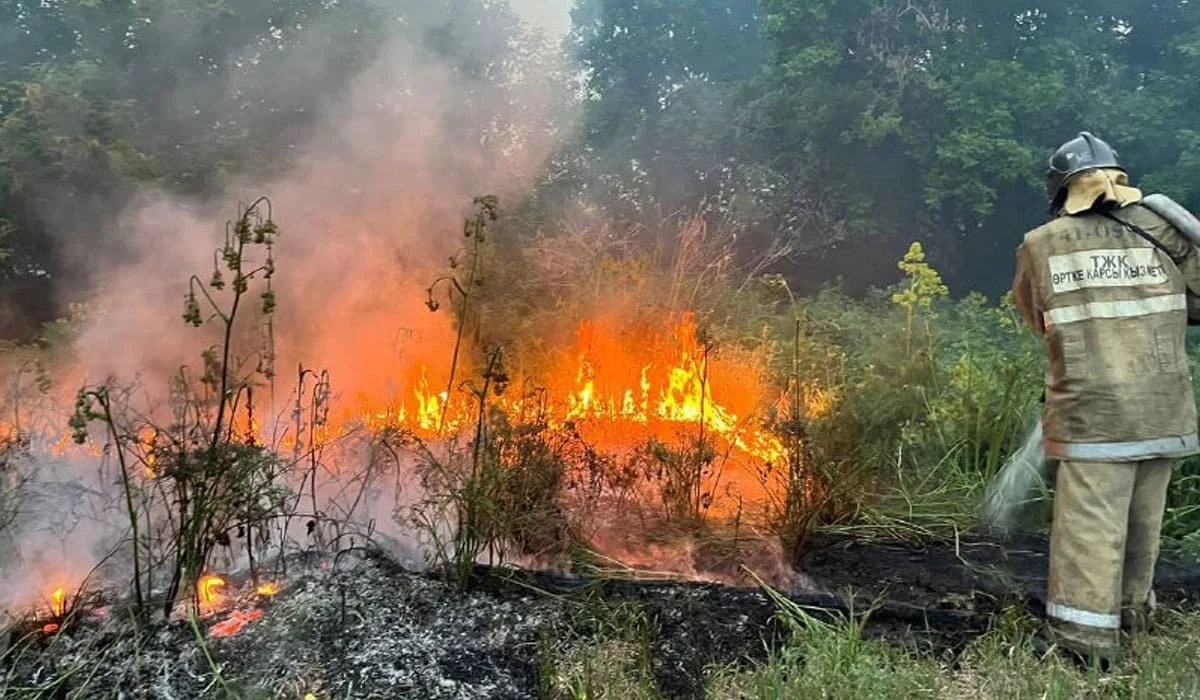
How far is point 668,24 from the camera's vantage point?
17375 mm

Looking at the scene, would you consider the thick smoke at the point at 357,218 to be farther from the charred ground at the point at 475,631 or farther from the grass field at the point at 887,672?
the grass field at the point at 887,672

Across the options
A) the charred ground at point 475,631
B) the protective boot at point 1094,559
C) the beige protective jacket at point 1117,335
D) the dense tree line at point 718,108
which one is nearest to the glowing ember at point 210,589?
the charred ground at point 475,631

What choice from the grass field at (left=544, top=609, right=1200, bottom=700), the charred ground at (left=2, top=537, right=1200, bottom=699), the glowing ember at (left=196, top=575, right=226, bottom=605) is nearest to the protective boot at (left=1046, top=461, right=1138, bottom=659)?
the grass field at (left=544, top=609, right=1200, bottom=700)

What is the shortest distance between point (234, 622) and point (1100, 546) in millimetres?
3379

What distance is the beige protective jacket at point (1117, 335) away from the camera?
129 inches

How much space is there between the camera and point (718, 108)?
1559 centimetres

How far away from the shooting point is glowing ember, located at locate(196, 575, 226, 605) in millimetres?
3646

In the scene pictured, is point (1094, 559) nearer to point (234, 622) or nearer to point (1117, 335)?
point (1117, 335)

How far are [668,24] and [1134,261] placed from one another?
15.4 meters

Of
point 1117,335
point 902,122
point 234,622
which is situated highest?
point 902,122

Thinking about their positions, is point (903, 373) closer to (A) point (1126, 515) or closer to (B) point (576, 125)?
(A) point (1126, 515)

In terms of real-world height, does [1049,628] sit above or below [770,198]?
below

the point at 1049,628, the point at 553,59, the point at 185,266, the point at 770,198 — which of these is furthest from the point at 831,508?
the point at 770,198

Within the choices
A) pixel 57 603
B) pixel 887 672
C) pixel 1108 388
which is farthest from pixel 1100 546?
pixel 57 603
